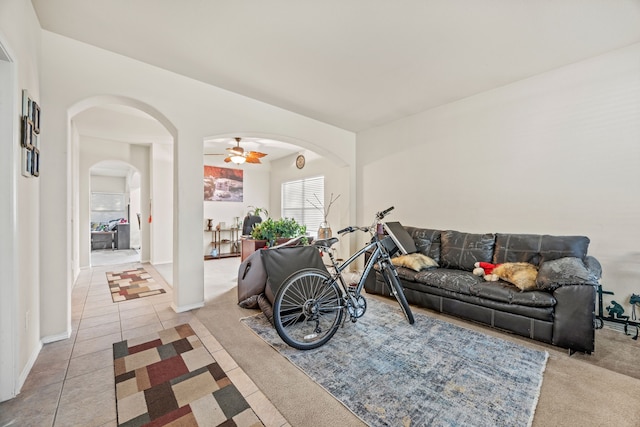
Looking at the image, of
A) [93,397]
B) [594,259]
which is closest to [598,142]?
[594,259]

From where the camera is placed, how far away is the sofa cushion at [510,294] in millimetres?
2256

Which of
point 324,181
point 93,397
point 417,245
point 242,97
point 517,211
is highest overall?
point 242,97

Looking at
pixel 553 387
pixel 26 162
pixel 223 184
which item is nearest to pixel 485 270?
pixel 553 387

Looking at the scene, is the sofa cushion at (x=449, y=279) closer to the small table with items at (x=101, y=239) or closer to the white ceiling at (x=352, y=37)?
the white ceiling at (x=352, y=37)

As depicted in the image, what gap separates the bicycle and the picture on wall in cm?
566

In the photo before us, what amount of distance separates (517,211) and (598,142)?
1009 millimetres

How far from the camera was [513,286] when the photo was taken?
2.54 meters

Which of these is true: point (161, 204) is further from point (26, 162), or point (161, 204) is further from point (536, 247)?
point (536, 247)

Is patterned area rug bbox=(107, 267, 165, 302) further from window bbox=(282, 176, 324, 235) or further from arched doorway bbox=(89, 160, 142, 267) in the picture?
window bbox=(282, 176, 324, 235)

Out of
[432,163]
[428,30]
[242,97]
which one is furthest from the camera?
[432,163]

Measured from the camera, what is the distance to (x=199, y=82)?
10.6ft

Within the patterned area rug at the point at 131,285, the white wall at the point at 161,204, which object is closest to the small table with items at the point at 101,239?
the white wall at the point at 161,204

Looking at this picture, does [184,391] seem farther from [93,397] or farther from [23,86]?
[23,86]

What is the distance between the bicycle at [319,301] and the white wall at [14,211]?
161 cm
